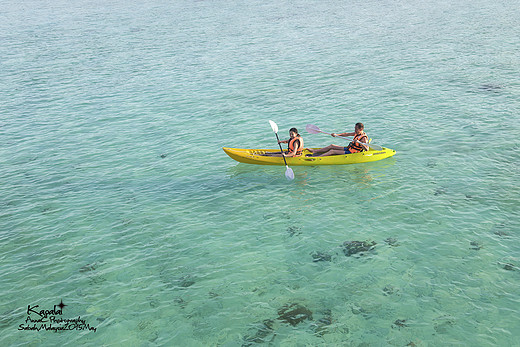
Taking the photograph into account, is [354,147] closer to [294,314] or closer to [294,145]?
[294,145]

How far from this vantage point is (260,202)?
62.1 ft

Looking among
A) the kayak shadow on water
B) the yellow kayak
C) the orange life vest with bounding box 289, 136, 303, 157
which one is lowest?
the kayak shadow on water

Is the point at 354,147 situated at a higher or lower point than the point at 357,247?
higher

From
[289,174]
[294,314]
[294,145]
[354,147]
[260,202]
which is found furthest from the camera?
[354,147]

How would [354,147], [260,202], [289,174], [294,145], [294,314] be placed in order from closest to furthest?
[294,314], [260,202], [289,174], [294,145], [354,147]

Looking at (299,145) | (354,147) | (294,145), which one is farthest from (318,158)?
(354,147)

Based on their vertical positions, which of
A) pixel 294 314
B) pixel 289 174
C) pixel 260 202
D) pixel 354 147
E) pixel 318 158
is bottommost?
pixel 294 314

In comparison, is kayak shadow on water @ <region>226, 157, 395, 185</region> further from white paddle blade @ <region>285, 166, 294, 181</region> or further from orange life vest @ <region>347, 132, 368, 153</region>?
orange life vest @ <region>347, 132, 368, 153</region>

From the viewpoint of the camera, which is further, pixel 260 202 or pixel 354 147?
pixel 354 147

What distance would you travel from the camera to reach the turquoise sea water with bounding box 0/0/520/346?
517 inches

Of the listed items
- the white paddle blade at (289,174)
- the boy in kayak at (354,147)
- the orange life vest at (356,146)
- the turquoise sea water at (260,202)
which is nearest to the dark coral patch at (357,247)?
the turquoise sea water at (260,202)

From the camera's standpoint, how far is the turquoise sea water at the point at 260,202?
Result: 43.1 ft

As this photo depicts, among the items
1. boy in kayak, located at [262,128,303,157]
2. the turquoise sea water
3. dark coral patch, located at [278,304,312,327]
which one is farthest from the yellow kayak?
dark coral patch, located at [278,304,312,327]

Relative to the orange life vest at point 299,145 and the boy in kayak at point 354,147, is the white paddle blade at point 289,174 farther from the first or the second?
the boy in kayak at point 354,147
